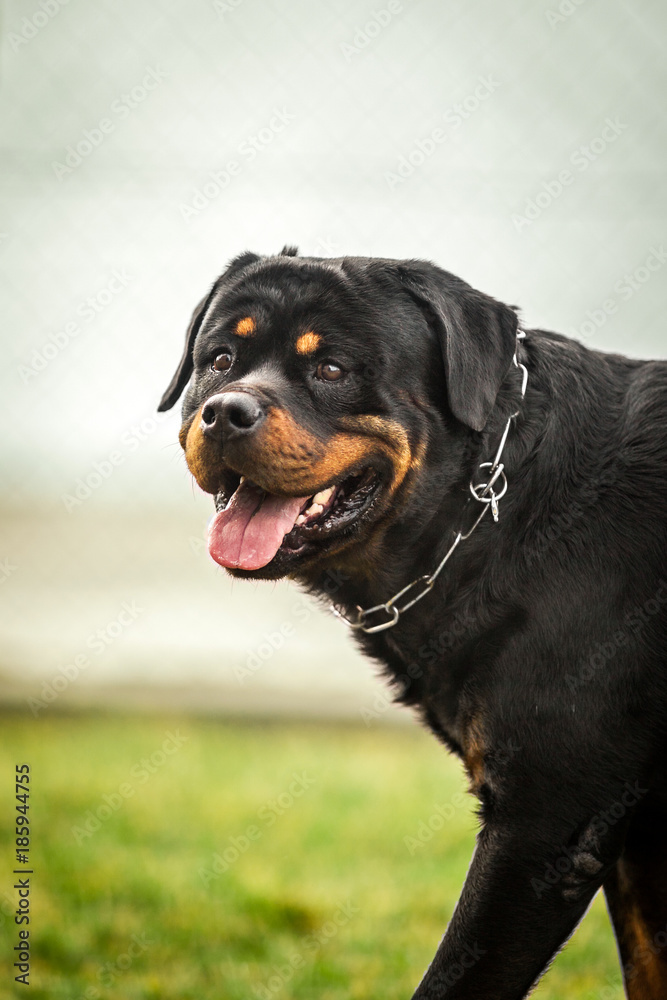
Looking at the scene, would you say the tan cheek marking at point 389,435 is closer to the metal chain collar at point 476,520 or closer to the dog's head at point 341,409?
the dog's head at point 341,409

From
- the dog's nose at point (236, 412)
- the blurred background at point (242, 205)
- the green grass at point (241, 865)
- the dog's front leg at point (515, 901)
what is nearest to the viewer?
the dog's front leg at point (515, 901)

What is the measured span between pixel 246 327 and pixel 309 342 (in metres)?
0.21

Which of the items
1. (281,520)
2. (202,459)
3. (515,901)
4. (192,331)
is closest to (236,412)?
(202,459)

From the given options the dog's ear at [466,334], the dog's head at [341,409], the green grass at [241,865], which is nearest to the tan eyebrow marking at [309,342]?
the dog's head at [341,409]

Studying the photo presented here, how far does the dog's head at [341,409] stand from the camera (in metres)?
2.36

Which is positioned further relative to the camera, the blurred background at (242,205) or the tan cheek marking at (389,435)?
the blurred background at (242,205)

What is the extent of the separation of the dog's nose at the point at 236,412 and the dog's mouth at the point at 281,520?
0.64 ft

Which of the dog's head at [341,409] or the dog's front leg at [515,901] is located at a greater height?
the dog's head at [341,409]

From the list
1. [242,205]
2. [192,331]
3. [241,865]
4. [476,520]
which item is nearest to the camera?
[476,520]

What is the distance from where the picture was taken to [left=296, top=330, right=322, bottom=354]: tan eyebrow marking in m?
2.48

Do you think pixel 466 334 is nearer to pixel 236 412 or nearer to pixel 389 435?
pixel 389 435

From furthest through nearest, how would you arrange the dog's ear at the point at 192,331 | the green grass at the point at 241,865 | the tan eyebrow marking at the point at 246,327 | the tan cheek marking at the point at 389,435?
the green grass at the point at 241,865, the dog's ear at the point at 192,331, the tan eyebrow marking at the point at 246,327, the tan cheek marking at the point at 389,435

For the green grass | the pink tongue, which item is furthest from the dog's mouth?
the green grass

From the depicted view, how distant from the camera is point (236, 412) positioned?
2316 millimetres
